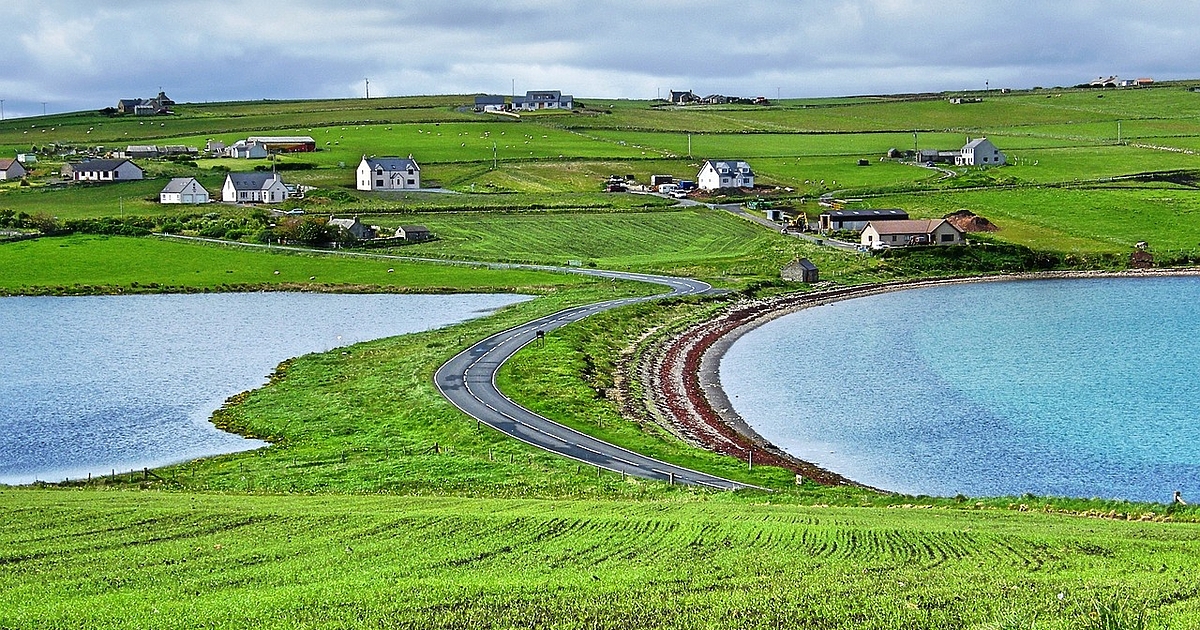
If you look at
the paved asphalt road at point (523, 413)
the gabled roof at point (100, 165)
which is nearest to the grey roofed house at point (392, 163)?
the gabled roof at point (100, 165)

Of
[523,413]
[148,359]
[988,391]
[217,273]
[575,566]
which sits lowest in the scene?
[988,391]

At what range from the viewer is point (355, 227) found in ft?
363

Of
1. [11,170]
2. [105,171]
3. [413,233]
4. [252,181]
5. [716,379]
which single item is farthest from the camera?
[11,170]

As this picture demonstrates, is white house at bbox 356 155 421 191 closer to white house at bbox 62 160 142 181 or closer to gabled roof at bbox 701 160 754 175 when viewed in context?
white house at bbox 62 160 142 181

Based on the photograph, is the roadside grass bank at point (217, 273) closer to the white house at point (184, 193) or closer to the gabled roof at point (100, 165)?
the white house at point (184, 193)

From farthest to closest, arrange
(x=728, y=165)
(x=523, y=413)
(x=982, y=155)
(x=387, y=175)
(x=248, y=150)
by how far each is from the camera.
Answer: (x=248, y=150) < (x=982, y=155) < (x=728, y=165) < (x=387, y=175) < (x=523, y=413)

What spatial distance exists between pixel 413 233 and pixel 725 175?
4216 centimetres

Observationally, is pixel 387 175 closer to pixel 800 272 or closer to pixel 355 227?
pixel 355 227

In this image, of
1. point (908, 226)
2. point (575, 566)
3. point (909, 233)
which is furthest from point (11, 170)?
point (575, 566)

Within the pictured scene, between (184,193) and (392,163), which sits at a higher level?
(392,163)

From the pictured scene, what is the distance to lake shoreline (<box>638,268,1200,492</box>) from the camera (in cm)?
4528

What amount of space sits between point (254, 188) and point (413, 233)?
28.2 meters

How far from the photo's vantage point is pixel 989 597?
2320 centimetres

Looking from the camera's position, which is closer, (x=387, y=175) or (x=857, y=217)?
(x=857, y=217)
